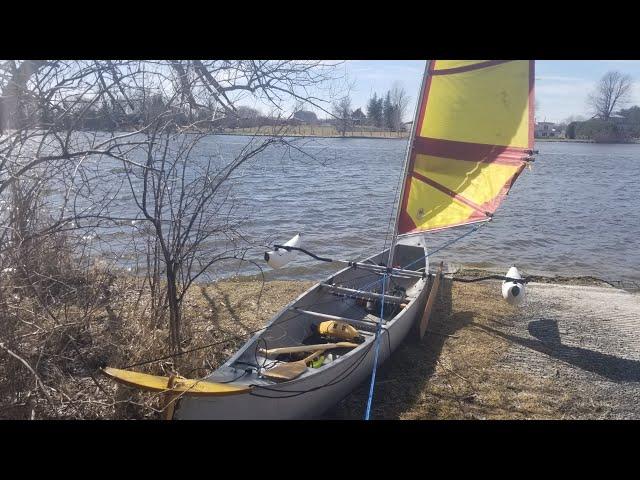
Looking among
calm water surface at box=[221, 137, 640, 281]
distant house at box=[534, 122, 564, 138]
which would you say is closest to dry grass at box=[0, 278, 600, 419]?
calm water surface at box=[221, 137, 640, 281]

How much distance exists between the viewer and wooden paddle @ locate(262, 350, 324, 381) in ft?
13.4

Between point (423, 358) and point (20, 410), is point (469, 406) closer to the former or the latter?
point (423, 358)

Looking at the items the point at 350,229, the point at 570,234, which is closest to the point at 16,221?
the point at 350,229

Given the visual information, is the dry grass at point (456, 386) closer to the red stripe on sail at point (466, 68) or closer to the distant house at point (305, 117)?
the distant house at point (305, 117)

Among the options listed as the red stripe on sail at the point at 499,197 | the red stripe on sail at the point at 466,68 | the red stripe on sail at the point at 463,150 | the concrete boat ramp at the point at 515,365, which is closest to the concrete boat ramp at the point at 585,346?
the concrete boat ramp at the point at 515,365

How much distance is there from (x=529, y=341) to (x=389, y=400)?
2605mm

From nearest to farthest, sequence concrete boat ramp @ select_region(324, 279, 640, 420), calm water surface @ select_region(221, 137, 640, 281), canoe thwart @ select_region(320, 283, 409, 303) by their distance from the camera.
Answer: concrete boat ramp @ select_region(324, 279, 640, 420) < canoe thwart @ select_region(320, 283, 409, 303) < calm water surface @ select_region(221, 137, 640, 281)

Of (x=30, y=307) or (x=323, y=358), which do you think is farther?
(x=323, y=358)

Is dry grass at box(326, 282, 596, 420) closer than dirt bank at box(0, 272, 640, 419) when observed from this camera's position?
No

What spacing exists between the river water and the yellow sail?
0.57m

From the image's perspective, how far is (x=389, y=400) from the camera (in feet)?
15.8

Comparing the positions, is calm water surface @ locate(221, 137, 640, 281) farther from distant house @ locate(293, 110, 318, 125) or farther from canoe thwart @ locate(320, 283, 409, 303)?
canoe thwart @ locate(320, 283, 409, 303)

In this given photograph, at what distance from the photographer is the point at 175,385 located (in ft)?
11.1

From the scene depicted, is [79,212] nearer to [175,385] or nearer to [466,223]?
[175,385]
